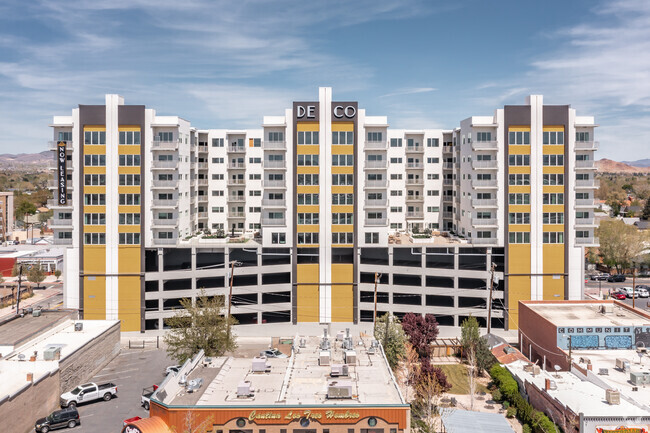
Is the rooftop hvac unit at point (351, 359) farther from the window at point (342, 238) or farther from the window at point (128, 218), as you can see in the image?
the window at point (128, 218)

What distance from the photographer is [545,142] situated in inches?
2940

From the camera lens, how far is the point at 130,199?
73500 mm

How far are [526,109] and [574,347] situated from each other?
33475 mm

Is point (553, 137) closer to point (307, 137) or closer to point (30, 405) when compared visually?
point (307, 137)

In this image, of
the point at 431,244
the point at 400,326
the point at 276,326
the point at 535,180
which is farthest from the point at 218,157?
the point at 535,180

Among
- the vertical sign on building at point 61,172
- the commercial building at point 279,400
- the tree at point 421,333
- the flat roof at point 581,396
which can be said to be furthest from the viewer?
the vertical sign on building at point 61,172

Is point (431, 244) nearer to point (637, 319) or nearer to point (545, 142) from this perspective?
point (545, 142)

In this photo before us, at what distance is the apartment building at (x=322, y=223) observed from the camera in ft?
241

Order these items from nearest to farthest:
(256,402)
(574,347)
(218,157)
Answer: (256,402) → (574,347) → (218,157)

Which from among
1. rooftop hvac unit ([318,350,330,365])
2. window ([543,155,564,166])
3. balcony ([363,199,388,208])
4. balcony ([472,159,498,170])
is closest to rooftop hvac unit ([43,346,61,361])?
rooftop hvac unit ([318,350,330,365])

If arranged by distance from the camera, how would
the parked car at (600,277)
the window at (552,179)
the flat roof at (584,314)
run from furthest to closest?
1. the parked car at (600,277)
2. the window at (552,179)
3. the flat roof at (584,314)

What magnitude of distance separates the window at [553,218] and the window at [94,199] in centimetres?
6005

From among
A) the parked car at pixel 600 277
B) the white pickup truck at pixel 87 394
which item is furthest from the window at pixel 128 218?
the parked car at pixel 600 277

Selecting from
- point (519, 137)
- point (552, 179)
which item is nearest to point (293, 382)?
point (519, 137)
